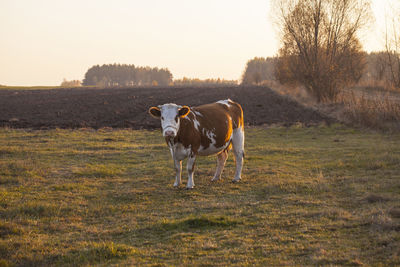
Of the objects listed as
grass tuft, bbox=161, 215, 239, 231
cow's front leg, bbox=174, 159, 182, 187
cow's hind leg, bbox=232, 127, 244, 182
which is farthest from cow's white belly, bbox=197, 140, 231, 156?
grass tuft, bbox=161, 215, 239, 231

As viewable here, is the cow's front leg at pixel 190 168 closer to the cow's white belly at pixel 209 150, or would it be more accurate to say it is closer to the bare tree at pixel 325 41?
the cow's white belly at pixel 209 150

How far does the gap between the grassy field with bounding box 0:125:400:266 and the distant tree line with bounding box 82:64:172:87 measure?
13186 centimetres

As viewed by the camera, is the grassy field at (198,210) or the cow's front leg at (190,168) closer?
the grassy field at (198,210)

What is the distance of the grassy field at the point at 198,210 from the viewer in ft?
19.2

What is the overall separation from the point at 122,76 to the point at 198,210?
148m

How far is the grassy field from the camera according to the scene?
230 inches

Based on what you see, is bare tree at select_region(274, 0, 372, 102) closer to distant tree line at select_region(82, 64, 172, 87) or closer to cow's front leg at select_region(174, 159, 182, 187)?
cow's front leg at select_region(174, 159, 182, 187)

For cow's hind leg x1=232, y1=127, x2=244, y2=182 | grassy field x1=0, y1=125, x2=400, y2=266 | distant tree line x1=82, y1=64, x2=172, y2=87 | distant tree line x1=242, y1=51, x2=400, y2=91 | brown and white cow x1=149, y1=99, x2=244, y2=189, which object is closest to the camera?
grassy field x1=0, y1=125, x2=400, y2=266

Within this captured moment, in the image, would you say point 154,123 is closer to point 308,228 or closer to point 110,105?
point 110,105

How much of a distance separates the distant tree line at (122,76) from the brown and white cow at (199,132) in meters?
134

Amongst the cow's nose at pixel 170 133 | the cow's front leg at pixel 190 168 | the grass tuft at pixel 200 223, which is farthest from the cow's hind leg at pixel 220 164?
the grass tuft at pixel 200 223

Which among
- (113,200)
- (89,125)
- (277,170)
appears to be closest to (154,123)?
(89,125)

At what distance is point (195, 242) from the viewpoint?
6.38m

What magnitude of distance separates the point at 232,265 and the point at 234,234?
1.32m
